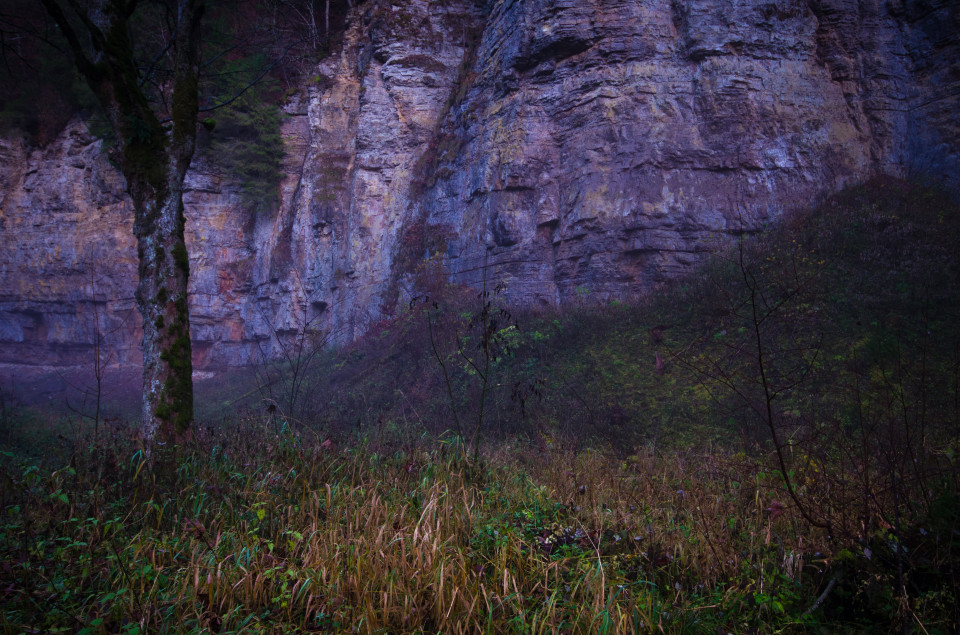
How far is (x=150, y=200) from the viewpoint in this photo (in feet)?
19.7

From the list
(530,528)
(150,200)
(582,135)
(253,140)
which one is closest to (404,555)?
(530,528)

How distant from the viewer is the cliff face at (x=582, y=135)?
12.6 metres

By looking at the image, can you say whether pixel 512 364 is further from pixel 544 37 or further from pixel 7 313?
pixel 7 313

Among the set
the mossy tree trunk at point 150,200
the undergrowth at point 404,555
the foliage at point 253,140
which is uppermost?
the foliage at point 253,140

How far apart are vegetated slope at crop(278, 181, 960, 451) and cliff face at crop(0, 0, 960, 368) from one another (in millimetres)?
1394

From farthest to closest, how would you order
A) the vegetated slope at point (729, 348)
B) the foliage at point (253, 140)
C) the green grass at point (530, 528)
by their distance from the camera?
the foliage at point (253, 140), the vegetated slope at point (729, 348), the green grass at point (530, 528)

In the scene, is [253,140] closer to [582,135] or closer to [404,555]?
[582,135]

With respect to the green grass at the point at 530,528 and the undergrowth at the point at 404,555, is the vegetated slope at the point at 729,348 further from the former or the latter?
the undergrowth at the point at 404,555

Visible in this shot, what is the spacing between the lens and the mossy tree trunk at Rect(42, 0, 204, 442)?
Result: 5.71m

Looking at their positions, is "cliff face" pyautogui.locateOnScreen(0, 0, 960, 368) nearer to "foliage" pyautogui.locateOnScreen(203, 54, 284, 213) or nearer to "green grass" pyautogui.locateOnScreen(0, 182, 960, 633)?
"foliage" pyautogui.locateOnScreen(203, 54, 284, 213)

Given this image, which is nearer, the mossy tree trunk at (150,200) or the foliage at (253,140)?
the mossy tree trunk at (150,200)

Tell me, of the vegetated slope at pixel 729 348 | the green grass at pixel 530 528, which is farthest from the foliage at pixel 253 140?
the green grass at pixel 530 528

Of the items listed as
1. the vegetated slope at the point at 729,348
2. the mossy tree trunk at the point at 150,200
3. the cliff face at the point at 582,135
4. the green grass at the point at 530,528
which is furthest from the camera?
the cliff face at the point at 582,135

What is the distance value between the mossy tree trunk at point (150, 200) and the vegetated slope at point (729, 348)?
2.28 meters
